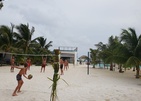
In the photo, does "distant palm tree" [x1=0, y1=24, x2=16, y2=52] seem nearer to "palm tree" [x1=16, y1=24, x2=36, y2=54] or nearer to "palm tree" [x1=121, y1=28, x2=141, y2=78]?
"palm tree" [x1=16, y1=24, x2=36, y2=54]

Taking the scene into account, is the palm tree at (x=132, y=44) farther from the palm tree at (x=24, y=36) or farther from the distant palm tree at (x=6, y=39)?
the palm tree at (x=24, y=36)

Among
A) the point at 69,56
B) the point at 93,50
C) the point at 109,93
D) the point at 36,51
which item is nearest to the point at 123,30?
the point at 109,93

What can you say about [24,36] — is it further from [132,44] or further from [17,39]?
[132,44]

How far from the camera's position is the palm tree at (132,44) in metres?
15.4

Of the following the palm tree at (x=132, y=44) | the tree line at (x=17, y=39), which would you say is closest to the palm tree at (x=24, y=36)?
the tree line at (x=17, y=39)

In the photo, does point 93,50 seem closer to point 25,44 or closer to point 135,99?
point 25,44

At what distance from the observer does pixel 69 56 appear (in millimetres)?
46688

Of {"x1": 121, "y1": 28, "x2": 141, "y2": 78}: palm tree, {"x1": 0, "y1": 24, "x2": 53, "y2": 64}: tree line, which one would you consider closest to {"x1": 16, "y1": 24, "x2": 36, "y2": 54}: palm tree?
{"x1": 0, "y1": 24, "x2": 53, "y2": 64}: tree line

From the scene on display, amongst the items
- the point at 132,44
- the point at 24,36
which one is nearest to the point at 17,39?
the point at 24,36

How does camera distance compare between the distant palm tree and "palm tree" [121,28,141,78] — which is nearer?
"palm tree" [121,28,141,78]

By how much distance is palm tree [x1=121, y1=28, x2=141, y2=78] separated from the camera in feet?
50.6

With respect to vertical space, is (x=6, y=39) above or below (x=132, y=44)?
above

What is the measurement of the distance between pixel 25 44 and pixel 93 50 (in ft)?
37.5

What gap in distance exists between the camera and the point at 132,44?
16.2m
